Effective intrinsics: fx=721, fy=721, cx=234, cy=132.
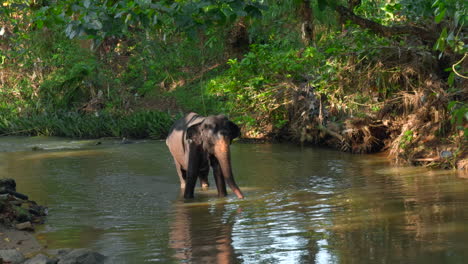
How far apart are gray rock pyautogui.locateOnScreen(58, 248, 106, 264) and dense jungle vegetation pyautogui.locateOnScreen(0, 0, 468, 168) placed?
217cm

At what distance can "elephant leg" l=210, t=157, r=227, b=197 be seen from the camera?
1131cm

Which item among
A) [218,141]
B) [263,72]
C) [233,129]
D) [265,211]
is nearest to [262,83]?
[263,72]

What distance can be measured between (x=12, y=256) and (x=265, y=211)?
3785 mm

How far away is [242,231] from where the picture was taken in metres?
8.61

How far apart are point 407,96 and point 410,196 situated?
464 centimetres

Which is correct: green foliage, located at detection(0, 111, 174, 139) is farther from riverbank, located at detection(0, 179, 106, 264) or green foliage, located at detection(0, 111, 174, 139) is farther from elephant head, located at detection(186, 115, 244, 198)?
riverbank, located at detection(0, 179, 106, 264)

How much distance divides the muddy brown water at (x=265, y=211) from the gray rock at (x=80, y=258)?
0.31m

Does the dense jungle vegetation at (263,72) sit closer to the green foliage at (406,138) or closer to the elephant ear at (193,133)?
the green foliage at (406,138)

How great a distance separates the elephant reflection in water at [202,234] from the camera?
738 centimetres

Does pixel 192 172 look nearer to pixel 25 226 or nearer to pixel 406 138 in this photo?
pixel 25 226

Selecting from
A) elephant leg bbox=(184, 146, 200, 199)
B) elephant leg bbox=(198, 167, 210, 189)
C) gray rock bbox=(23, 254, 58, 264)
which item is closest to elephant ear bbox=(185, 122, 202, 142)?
elephant leg bbox=(184, 146, 200, 199)

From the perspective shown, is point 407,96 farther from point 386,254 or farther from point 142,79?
point 142,79

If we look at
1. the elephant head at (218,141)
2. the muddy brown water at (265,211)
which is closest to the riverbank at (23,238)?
the muddy brown water at (265,211)

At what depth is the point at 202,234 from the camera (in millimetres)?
8594
